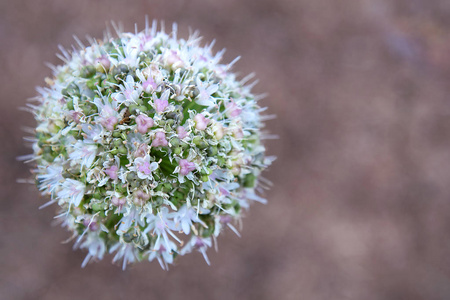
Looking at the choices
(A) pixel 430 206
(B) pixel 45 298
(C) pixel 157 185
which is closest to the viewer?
(C) pixel 157 185

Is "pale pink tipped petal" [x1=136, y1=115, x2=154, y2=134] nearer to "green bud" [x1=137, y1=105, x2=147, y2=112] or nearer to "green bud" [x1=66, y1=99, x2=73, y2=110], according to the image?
"green bud" [x1=137, y1=105, x2=147, y2=112]

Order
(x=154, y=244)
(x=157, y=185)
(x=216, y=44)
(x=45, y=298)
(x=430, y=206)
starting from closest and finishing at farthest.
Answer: (x=157, y=185) < (x=154, y=244) < (x=45, y=298) < (x=216, y=44) < (x=430, y=206)

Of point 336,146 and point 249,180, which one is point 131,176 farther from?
point 336,146

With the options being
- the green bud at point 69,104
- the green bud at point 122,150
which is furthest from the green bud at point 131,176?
the green bud at point 69,104

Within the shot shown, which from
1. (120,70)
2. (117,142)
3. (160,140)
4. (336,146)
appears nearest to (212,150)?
(160,140)

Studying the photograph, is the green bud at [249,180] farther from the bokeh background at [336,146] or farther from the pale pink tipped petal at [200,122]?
the bokeh background at [336,146]

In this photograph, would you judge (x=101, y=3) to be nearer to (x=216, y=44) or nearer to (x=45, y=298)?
(x=216, y=44)

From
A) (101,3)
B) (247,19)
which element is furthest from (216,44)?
(101,3)

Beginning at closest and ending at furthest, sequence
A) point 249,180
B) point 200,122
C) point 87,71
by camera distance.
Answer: point 200,122 < point 87,71 < point 249,180
